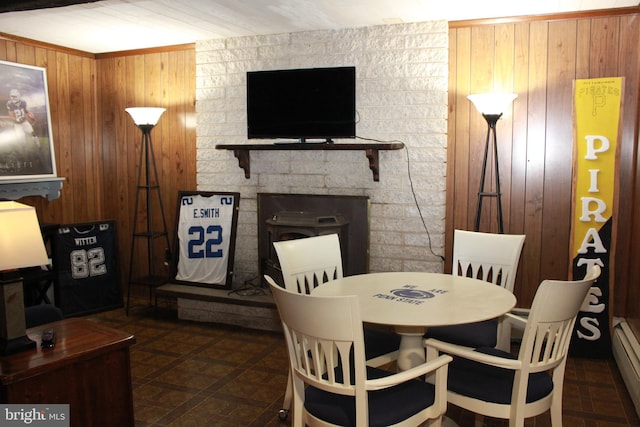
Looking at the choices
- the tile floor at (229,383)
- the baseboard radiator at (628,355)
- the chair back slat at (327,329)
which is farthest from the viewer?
the baseboard radiator at (628,355)

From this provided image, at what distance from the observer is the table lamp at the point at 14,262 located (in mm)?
2209

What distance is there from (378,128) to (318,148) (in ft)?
1.52

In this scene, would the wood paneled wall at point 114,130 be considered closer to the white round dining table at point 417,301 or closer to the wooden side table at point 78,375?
the wooden side table at point 78,375

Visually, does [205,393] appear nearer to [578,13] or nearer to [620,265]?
[620,265]

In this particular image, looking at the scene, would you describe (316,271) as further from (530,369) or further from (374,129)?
(374,129)

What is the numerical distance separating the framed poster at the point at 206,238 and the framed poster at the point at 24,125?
114 centimetres

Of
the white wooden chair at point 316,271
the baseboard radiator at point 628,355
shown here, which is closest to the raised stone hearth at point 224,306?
the white wooden chair at point 316,271

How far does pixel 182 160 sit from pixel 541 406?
3519 mm

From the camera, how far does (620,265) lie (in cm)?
359

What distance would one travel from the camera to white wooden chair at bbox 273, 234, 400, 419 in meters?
2.53

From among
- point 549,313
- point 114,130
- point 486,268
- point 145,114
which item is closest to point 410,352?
point 549,313

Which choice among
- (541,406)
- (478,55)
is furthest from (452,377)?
(478,55)

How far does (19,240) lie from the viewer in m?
2.24

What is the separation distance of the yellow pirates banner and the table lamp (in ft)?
9.97
